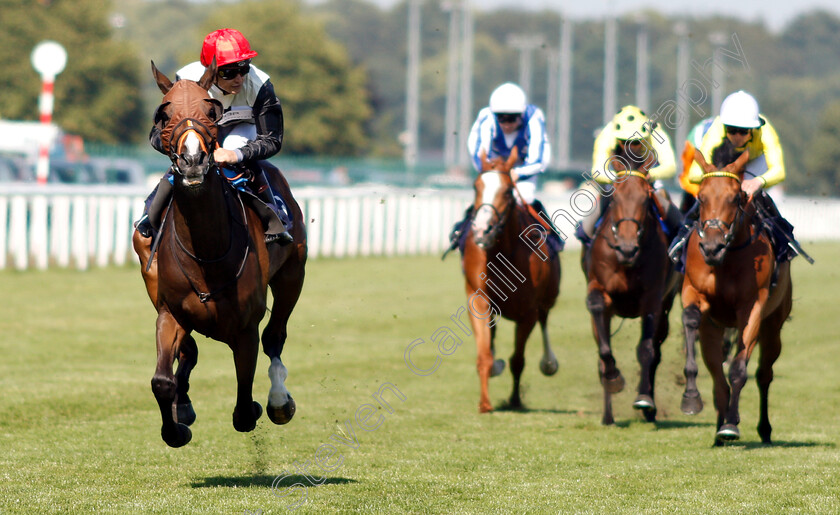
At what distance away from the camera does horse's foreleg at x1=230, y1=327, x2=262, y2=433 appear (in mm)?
6586

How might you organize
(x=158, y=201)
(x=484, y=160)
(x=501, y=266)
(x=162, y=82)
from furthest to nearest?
(x=501, y=266)
(x=484, y=160)
(x=158, y=201)
(x=162, y=82)

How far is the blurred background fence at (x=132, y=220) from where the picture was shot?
64.3ft

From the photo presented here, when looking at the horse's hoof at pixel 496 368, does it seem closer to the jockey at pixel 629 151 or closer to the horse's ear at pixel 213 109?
the jockey at pixel 629 151

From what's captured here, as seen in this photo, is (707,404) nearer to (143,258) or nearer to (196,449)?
(196,449)

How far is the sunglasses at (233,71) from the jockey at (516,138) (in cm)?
387

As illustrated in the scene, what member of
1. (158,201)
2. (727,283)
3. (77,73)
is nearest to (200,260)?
(158,201)

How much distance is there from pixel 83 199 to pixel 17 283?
2370mm

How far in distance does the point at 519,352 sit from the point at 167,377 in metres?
5.31

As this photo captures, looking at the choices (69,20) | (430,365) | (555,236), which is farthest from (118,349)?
(69,20)

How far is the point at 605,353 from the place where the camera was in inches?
394

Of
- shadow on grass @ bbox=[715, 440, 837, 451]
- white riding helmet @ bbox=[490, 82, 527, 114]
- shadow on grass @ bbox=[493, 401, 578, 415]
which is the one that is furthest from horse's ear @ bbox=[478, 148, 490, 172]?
shadow on grass @ bbox=[715, 440, 837, 451]

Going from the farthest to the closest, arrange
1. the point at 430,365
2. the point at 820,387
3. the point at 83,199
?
the point at 83,199, the point at 430,365, the point at 820,387

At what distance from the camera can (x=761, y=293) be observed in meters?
8.52

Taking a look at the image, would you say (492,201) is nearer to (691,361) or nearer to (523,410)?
(523,410)
